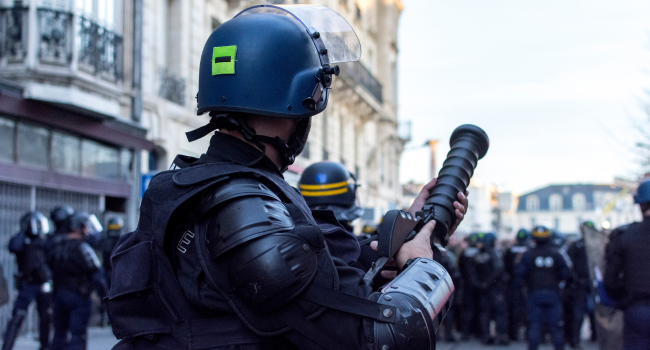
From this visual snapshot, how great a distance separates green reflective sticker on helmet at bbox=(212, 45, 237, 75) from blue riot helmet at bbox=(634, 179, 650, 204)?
14.1 feet

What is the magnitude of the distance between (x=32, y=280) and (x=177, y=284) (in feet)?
23.2

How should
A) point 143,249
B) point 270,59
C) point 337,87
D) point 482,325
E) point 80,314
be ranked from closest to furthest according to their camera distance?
1. point 143,249
2. point 270,59
3. point 80,314
4. point 482,325
5. point 337,87

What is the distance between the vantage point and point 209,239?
4.99 ft

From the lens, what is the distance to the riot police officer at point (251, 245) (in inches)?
58.3

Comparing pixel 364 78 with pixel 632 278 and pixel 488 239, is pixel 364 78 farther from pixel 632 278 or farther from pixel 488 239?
pixel 632 278

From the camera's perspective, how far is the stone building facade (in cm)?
1335

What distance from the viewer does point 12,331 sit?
7492 mm

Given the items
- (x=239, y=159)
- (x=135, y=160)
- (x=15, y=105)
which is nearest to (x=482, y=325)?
(x=135, y=160)

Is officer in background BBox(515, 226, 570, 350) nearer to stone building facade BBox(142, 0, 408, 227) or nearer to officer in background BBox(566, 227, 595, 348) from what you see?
officer in background BBox(566, 227, 595, 348)

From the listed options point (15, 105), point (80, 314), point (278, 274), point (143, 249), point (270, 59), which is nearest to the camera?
point (278, 274)

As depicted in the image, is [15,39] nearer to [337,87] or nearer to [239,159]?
[239,159]

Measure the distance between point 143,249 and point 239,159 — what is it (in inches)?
13.5

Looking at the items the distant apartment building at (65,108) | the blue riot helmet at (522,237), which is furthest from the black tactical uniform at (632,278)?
the distant apartment building at (65,108)

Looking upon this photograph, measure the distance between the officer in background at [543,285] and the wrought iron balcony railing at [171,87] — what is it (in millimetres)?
7816
